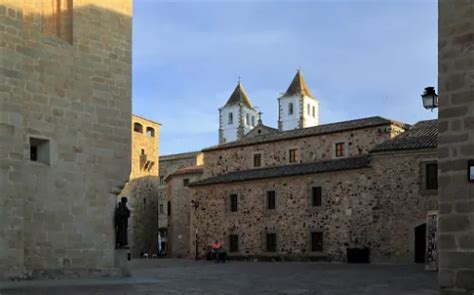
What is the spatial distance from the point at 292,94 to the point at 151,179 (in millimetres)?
43885

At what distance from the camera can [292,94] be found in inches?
3529

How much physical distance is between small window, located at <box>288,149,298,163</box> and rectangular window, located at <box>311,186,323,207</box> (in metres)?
3.17

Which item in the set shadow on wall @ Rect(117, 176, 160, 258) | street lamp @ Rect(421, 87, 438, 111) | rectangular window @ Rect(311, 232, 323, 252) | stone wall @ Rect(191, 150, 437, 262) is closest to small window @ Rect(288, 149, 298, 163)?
stone wall @ Rect(191, 150, 437, 262)

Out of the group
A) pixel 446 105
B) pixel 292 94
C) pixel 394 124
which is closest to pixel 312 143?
pixel 394 124

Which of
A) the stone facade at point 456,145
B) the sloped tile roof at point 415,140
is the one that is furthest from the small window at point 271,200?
the stone facade at point 456,145

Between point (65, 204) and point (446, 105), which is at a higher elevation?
point (446, 105)

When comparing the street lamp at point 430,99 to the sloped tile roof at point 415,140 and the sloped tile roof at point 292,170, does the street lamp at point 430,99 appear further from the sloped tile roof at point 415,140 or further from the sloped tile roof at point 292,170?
the sloped tile roof at point 292,170

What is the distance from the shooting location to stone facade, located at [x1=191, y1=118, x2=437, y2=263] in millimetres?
28438

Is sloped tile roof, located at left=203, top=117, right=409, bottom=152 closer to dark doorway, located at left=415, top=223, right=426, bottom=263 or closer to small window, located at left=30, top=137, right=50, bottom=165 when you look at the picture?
dark doorway, located at left=415, top=223, right=426, bottom=263

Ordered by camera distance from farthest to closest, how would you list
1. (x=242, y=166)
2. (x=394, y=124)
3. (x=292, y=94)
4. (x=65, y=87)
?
(x=292, y=94) → (x=242, y=166) → (x=394, y=124) → (x=65, y=87)

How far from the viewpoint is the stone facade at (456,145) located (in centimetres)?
786

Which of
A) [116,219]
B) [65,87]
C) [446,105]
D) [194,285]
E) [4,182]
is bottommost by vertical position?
[194,285]

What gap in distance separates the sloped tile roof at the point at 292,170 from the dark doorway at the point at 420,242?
3.88 m

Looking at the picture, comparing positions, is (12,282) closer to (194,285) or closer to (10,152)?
(10,152)
